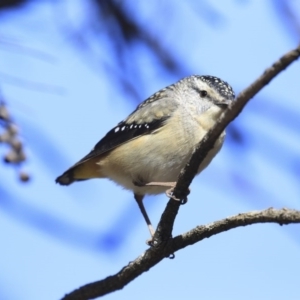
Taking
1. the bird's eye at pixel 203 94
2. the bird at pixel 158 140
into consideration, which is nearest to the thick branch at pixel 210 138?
the bird at pixel 158 140

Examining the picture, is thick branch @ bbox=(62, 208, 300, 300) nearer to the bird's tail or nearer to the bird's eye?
the bird's eye

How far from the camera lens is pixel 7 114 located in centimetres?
365

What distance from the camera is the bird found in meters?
5.16

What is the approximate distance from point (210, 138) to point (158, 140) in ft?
6.89

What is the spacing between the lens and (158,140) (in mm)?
5324

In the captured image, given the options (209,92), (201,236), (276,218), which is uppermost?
(209,92)

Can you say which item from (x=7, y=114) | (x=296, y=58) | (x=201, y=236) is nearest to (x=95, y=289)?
(x=201, y=236)

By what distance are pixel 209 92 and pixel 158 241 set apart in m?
1.78

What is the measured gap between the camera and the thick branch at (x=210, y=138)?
262 centimetres

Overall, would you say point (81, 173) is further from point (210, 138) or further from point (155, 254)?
point (210, 138)

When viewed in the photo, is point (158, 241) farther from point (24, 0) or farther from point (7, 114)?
point (24, 0)

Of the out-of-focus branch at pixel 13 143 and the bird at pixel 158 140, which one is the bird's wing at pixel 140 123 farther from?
the out-of-focus branch at pixel 13 143

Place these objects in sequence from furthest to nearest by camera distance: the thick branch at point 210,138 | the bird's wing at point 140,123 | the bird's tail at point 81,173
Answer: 1. the bird's tail at point 81,173
2. the bird's wing at point 140,123
3. the thick branch at point 210,138

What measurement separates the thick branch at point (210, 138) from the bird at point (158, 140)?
104 cm
